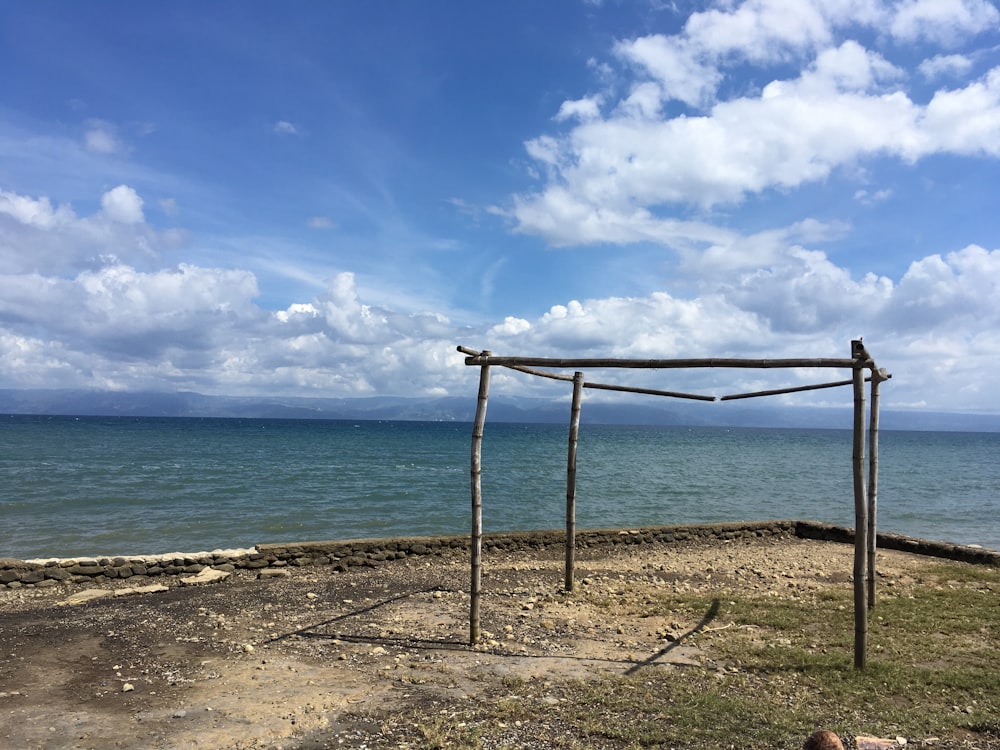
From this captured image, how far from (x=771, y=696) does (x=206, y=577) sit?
9175 mm

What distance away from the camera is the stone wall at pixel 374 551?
11094mm

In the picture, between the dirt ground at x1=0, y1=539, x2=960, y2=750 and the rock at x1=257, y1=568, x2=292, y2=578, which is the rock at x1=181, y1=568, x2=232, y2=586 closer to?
the dirt ground at x1=0, y1=539, x2=960, y2=750

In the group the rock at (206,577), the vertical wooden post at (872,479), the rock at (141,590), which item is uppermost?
the vertical wooden post at (872,479)

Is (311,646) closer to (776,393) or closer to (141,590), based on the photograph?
(141,590)

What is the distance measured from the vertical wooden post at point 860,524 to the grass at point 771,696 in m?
0.31

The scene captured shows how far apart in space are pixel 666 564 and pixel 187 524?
15646mm

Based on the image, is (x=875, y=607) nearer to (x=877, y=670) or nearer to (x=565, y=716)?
(x=877, y=670)

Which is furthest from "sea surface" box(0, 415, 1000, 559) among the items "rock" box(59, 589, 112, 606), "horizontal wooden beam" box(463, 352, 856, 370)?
"horizontal wooden beam" box(463, 352, 856, 370)

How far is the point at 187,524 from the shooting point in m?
21.0

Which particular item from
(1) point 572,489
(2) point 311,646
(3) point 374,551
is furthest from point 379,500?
(2) point 311,646

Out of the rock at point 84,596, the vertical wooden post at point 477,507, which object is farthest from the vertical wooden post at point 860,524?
the rock at point 84,596

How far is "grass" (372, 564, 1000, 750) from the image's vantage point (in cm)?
552

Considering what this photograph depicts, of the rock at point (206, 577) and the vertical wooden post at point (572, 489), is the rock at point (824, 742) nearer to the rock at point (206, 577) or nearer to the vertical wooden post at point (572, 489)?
the vertical wooden post at point (572, 489)

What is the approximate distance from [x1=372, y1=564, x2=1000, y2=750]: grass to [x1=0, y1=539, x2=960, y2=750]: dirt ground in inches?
17.3
